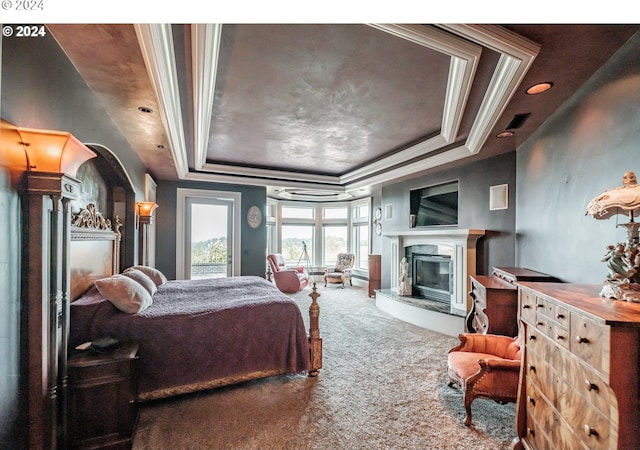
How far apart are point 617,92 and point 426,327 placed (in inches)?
139

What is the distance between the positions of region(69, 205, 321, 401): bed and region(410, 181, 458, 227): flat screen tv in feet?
10.4

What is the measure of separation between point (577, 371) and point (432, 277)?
4.00 m

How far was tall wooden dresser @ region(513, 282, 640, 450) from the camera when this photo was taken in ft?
3.47

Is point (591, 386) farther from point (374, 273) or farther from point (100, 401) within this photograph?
point (374, 273)

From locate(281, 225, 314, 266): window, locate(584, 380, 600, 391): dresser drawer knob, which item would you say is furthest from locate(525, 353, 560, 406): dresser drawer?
locate(281, 225, 314, 266): window

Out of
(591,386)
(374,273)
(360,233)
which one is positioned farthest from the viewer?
(360,233)

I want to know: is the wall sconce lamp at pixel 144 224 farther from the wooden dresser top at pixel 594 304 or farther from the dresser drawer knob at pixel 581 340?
the dresser drawer knob at pixel 581 340

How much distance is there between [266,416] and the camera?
7.13 ft

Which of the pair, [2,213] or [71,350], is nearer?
[2,213]

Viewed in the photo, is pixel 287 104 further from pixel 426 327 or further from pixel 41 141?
pixel 426 327

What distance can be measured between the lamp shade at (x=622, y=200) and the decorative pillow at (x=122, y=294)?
3175mm

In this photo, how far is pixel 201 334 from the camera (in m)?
2.40

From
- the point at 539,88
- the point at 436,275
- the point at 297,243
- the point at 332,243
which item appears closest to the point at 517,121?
the point at 539,88
